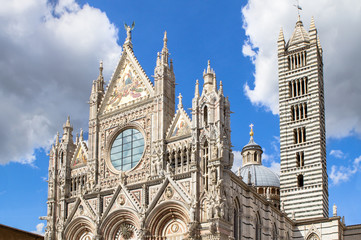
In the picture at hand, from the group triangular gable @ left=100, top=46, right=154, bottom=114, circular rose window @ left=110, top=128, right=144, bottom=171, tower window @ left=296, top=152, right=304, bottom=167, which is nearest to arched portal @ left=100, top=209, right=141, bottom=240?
circular rose window @ left=110, top=128, right=144, bottom=171

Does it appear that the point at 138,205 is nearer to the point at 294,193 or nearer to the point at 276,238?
the point at 276,238

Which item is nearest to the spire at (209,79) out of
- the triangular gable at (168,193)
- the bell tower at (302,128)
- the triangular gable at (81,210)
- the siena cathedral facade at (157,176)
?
the siena cathedral facade at (157,176)

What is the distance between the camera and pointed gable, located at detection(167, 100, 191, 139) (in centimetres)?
3381

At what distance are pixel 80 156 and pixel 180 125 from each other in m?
8.97

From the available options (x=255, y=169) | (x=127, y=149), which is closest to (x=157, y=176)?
(x=127, y=149)

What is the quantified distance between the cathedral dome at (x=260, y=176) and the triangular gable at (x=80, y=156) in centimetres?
2354

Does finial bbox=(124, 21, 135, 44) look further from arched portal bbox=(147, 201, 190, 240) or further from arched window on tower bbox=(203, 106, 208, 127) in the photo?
arched portal bbox=(147, 201, 190, 240)

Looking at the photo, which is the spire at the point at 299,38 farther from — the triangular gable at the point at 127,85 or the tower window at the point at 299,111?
the triangular gable at the point at 127,85

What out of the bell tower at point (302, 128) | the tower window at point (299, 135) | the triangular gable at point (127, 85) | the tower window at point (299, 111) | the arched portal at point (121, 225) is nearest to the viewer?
the arched portal at point (121, 225)

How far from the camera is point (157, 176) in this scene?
33281 mm

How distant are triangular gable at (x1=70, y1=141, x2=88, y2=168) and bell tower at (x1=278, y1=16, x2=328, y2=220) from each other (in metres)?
19.8

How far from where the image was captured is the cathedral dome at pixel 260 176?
57.9 meters

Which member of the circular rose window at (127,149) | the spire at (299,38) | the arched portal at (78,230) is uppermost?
the spire at (299,38)

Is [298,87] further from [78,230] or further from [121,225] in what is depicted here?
[78,230]
